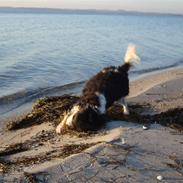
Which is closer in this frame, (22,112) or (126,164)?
(126,164)

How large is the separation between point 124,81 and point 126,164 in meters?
3.31

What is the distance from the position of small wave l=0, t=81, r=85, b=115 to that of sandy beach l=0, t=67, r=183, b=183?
6.20ft

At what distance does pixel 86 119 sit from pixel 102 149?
64.0 inches

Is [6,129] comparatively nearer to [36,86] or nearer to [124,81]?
[124,81]

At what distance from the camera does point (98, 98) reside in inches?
325

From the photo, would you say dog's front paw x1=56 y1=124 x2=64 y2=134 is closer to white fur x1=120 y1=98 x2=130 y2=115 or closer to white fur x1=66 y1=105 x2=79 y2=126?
white fur x1=66 y1=105 x2=79 y2=126

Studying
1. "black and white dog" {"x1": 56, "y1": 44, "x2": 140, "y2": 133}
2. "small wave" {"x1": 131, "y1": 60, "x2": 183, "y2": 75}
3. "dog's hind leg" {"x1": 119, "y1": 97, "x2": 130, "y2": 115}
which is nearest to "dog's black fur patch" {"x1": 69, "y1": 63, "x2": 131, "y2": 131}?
"black and white dog" {"x1": 56, "y1": 44, "x2": 140, "y2": 133}

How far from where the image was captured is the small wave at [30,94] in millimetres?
11750

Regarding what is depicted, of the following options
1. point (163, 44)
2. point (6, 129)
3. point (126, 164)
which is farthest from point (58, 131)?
point (163, 44)

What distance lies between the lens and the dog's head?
7875 mm

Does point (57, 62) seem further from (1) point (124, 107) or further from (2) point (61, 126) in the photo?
(2) point (61, 126)

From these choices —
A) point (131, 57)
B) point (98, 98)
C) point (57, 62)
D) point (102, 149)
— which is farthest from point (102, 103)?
point (57, 62)

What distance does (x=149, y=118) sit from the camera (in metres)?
8.62

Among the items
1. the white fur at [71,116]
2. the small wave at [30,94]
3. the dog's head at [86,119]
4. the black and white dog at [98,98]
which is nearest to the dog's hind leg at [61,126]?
the black and white dog at [98,98]
